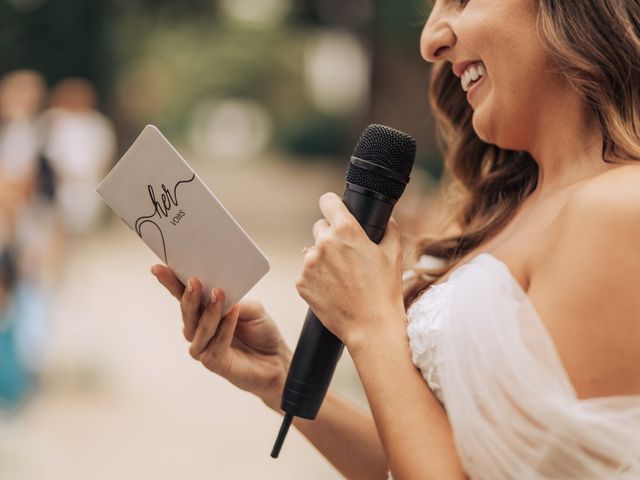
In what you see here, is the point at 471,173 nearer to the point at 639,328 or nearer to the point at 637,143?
the point at 637,143

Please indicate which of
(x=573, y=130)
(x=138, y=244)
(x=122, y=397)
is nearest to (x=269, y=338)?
(x=573, y=130)

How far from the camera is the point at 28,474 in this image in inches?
205

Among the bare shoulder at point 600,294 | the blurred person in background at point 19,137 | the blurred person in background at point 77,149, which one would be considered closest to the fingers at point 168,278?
the bare shoulder at point 600,294

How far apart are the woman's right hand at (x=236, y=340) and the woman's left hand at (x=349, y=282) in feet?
0.83

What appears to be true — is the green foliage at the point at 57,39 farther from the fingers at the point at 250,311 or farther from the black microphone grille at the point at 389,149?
the black microphone grille at the point at 389,149

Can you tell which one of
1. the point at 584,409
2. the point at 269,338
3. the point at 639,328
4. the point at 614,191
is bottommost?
the point at 269,338

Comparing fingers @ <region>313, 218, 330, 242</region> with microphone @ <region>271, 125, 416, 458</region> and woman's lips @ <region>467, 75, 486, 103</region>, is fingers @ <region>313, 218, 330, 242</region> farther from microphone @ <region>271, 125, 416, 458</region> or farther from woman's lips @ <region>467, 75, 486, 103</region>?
woman's lips @ <region>467, 75, 486, 103</region>

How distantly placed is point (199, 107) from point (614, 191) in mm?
37057

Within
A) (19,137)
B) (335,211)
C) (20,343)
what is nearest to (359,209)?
(335,211)

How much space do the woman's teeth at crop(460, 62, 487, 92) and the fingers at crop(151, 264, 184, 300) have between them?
683 mm

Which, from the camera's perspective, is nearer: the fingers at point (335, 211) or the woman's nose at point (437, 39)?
the fingers at point (335, 211)

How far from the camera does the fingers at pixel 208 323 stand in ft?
6.12

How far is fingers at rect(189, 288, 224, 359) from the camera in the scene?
6.12 feet

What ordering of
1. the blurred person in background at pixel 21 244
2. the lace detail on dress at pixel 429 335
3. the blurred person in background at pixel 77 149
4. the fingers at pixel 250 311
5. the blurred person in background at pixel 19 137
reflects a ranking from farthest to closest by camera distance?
the blurred person in background at pixel 77 149 < the blurred person in background at pixel 19 137 < the blurred person in background at pixel 21 244 < the fingers at pixel 250 311 < the lace detail on dress at pixel 429 335
